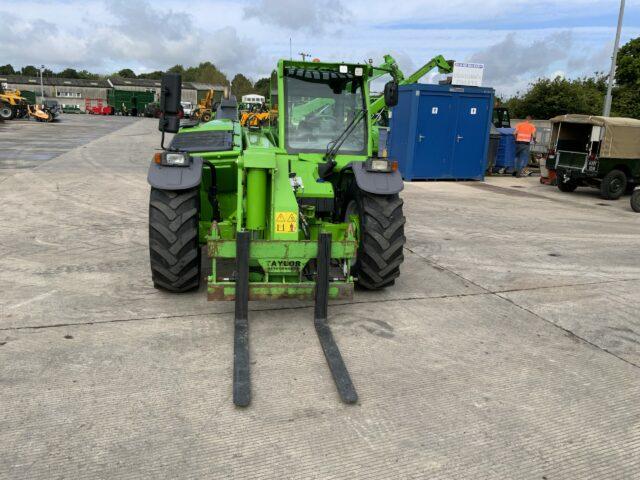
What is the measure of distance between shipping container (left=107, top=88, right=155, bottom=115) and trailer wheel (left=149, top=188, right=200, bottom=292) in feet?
175

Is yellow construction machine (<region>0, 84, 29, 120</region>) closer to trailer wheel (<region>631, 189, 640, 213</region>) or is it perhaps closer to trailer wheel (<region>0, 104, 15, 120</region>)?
trailer wheel (<region>0, 104, 15, 120</region>)

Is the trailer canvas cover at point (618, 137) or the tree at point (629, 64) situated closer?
the trailer canvas cover at point (618, 137)

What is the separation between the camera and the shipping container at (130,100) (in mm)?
53688

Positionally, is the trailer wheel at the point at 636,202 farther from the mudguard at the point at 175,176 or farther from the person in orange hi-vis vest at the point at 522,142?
the mudguard at the point at 175,176

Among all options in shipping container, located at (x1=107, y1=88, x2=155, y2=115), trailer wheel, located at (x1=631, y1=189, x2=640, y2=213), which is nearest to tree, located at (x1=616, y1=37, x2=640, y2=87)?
trailer wheel, located at (x1=631, y1=189, x2=640, y2=213)

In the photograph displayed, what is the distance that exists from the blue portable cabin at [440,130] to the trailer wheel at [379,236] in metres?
9.93

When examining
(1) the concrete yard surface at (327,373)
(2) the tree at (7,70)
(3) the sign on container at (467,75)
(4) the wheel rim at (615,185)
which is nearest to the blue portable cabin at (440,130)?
(3) the sign on container at (467,75)

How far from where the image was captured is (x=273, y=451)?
2.91 meters

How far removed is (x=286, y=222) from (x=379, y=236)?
1.01 m

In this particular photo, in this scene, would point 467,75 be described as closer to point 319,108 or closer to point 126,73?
point 319,108

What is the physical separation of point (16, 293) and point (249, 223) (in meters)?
2.40

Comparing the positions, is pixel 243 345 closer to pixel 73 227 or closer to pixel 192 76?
pixel 73 227

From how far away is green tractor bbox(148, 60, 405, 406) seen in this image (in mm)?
4328

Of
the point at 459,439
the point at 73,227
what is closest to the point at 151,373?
the point at 459,439
